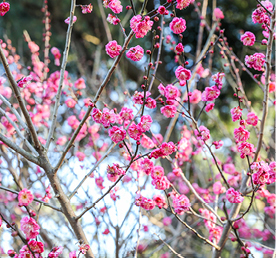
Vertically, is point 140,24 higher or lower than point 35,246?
higher

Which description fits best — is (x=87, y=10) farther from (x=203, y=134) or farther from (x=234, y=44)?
(x=234, y=44)

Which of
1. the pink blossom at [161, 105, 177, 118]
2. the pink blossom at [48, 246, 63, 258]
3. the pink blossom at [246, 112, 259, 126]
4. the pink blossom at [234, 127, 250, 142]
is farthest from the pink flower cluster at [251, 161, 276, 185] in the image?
the pink blossom at [48, 246, 63, 258]

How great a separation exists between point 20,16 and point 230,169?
4.55 meters

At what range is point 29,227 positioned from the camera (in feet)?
4.40

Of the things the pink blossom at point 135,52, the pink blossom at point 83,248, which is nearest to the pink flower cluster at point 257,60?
the pink blossom at point 135,52

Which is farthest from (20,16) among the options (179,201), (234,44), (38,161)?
(179,201)

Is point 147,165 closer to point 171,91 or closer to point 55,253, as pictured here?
point 171,91

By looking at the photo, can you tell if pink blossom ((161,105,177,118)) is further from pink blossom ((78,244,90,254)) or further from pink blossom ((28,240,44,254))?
pink blossom ((28,240,44,254))

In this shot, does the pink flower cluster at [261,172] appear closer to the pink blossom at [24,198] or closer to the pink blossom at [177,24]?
the pink blossom at [177,24]

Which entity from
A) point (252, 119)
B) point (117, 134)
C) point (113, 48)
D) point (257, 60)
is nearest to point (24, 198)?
point (117, 134)

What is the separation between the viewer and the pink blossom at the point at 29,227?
4.38ft

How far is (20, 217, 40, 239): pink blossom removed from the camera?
1335mm

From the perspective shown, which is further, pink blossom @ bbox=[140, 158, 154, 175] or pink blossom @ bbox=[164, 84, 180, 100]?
pink blossom @ bbox=[140, 158, 154, 175]

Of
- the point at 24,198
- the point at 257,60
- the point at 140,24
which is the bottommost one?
the point at 24,198
